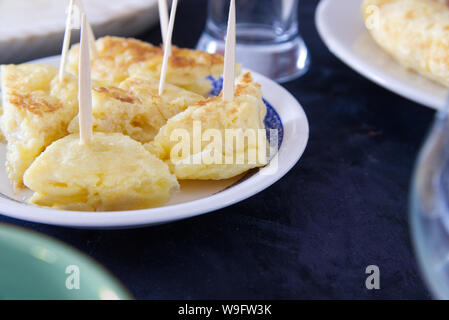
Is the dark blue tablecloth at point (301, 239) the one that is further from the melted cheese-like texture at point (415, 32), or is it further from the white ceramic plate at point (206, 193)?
the melted cheese-like texture at point (415, 32)

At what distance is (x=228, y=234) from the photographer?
100cm

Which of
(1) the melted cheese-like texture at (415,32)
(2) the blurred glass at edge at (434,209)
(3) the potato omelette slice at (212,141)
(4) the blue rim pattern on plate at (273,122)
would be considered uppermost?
(2) the blurred glass at edge at (434,209)

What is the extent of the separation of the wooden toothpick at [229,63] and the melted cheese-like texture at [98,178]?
0.68ft

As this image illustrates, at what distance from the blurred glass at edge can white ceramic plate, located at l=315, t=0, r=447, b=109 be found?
611 millimetres

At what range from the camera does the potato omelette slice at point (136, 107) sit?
108 centimetres

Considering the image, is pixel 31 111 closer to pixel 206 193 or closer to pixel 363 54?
pixel 206 193

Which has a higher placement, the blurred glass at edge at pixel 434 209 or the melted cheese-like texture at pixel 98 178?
the blurred glass at edge at pixel 434 209

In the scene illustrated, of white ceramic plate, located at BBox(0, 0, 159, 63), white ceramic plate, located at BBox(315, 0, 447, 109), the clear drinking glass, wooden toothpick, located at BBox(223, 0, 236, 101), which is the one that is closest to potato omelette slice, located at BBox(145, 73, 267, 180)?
wooden toothpick, located at BBox(223, 0, 236, 101)

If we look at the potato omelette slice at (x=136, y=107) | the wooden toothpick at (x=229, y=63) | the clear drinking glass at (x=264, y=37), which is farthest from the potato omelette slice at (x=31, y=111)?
the clear drinking glass at (x=264, y=37)

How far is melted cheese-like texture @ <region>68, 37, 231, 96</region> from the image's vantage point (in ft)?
4.19

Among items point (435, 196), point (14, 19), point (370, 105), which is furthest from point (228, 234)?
point (14, 19)

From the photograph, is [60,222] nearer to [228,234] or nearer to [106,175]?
[106,175]

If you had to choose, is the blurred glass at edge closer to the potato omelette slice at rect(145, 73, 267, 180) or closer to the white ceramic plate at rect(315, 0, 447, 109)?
the potato omelette slice at rect(145, 73, 267, 180)

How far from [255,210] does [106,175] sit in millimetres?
318
